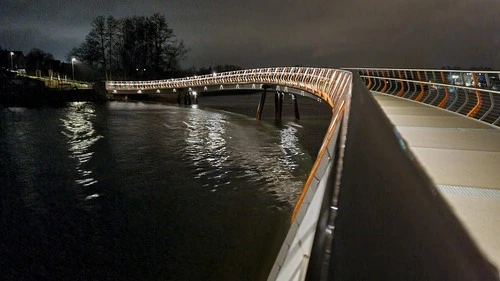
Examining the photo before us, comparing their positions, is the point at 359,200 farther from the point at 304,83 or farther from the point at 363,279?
the point at 304,83

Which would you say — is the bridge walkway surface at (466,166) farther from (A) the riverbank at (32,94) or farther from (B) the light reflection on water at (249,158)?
(A) the riverbank at (32,94)

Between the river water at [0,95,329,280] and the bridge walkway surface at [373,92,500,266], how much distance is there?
350 centimetres

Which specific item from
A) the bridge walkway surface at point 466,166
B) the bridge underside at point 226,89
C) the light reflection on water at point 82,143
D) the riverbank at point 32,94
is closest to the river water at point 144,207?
the light reflection on water at point 82,143

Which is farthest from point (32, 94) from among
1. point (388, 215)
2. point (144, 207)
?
point (388, 215)

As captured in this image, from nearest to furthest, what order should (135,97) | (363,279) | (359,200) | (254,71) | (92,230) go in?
(363,279) < (359,200) < (92,230) < (254,71) < (135,97)

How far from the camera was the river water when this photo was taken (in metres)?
7.64

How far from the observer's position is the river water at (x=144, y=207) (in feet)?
25.1

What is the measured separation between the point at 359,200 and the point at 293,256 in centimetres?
69

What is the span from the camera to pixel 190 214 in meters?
10.4

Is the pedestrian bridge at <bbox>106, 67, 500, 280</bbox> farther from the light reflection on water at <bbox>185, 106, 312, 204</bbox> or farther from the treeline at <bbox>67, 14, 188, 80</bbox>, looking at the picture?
the treeline at <bbox>67, 14, 188, 80</bbox>

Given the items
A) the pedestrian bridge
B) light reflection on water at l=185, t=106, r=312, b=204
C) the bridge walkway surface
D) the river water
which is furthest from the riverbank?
the pedestrian bridge

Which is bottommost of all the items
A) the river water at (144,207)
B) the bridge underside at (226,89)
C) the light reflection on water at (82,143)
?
the light reflection on water at (82,143)

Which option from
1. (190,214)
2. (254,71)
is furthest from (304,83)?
(190,214)

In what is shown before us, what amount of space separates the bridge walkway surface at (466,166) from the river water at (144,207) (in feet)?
11.5
